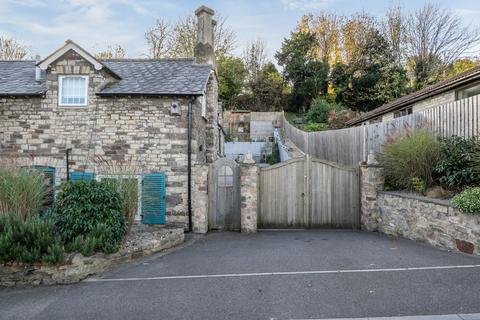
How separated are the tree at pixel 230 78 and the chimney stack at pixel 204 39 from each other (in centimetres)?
1733

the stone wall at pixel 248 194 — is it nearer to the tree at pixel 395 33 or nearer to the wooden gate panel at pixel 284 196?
the wooden gate panel at pixel 284 196

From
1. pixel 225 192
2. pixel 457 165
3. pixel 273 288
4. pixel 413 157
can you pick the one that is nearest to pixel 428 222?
pixel 457 165

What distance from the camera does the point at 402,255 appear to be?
21.8 feet

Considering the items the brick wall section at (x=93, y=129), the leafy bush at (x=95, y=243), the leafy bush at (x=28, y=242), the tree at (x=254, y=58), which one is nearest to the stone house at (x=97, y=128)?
the brick wall section at (x=93, y=129)

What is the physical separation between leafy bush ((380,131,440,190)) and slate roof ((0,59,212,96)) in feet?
20.7

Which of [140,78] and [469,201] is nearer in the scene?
[469,201]

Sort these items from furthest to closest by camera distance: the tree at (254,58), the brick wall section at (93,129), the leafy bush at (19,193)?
the tree at (254,58), the brick wall section at (93,129), the leafy bush at (19,193)

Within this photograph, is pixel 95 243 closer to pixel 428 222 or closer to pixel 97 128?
pixel 97 128

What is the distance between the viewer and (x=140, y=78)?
1149cm

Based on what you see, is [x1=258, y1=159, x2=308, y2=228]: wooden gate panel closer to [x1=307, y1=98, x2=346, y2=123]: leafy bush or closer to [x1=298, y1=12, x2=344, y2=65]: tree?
[x1=307, y1=98, x2=346, y2=123]: leafy bush

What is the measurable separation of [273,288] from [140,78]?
30.5 feet

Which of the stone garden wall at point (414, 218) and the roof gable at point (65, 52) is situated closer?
the stone garden wall at point (414, 218)

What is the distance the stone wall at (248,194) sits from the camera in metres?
9.65

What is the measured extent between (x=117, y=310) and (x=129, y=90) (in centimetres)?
773
